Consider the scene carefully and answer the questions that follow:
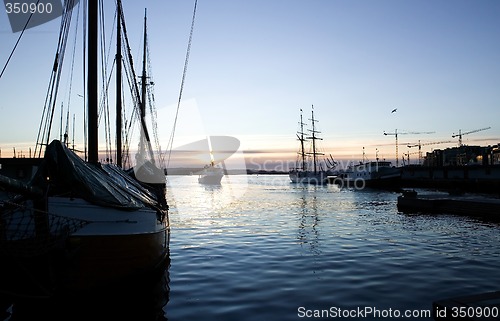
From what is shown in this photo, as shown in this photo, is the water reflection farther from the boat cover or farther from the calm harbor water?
the boat cover

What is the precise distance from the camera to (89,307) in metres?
9.47

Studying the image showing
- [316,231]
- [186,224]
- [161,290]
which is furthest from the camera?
[186,224]

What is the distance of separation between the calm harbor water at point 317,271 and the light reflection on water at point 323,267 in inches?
1.1

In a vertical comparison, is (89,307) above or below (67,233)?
below

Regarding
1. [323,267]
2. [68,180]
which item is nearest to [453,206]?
[323,267]

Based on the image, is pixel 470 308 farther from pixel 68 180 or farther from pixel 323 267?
pixel 68 180

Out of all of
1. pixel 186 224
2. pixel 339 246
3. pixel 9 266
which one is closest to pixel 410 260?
pixel 339 246

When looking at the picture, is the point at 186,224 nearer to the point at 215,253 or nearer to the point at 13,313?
the point at 215,253

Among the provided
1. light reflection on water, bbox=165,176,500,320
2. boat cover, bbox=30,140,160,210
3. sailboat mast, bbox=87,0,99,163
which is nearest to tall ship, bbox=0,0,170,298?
boat cover, bbox=30,140,160,210

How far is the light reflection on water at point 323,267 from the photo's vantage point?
1025cm

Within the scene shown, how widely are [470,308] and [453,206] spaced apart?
2858cm

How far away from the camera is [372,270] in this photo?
1347cm

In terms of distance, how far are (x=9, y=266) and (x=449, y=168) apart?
85.4 meters

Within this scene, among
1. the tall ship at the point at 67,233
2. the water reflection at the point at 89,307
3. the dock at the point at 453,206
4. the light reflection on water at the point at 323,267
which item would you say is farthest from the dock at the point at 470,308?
the dock at the point at 453,206
